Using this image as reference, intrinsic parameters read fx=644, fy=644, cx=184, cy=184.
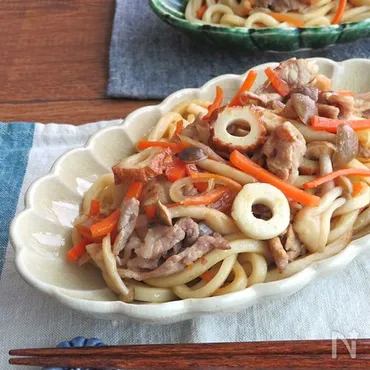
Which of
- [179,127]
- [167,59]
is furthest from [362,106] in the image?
[167,59]

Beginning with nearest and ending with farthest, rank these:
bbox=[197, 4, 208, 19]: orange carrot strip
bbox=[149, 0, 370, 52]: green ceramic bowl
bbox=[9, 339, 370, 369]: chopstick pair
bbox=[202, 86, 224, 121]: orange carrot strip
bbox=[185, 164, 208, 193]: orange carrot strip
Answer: bbox=[9, 339, 370, 369]: chopstick pair, bbox=[185, 164, 208, 193]: orange carrot strip, bbox=[202, 86, 224, 121]: orange carrot strip, bbox=[149, 0, 370, 52]: green ceramic bowl, bbox=[197, 4, 208, 19]: orange carrot strip

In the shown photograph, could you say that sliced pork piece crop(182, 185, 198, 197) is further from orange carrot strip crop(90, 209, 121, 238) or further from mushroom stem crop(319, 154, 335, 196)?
mushroom stem crop(319, 154, 335, 196)

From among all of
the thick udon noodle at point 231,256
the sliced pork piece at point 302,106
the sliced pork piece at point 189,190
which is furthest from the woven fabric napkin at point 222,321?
the sliced pork piece at point 302,106

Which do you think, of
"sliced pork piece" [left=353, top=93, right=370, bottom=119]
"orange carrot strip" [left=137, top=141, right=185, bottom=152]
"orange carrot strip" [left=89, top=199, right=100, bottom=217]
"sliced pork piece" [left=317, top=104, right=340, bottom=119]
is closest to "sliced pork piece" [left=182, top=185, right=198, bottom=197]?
"orange carrot strip" [left=137, top=141, right=185, bottom=152]

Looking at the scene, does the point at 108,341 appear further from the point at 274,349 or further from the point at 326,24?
the point at 326,24

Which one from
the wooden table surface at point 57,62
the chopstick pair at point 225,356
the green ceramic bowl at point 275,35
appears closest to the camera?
the chopstick pair at point 225,356

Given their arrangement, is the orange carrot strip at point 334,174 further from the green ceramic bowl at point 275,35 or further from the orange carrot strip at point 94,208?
the green ceramic bowl at point 275,35

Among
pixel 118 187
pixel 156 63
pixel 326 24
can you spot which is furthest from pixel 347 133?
pixel 156 63

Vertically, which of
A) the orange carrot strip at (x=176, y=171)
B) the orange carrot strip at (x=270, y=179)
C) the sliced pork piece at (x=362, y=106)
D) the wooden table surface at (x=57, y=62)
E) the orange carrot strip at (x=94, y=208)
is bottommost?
the wooden table surface at (x=57, y=62)
